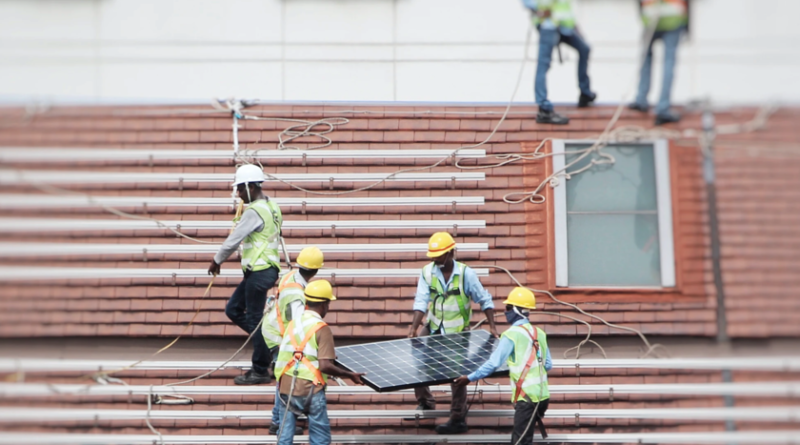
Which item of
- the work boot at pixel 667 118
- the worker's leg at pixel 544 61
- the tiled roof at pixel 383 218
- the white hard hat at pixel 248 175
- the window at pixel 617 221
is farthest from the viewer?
the worker's leg at pixel 544 61

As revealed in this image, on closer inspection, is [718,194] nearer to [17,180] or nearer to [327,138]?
[327,138]

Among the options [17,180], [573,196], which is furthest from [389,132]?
[17,180]

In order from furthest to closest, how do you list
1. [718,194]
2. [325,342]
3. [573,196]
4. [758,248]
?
1. [573,196]
2. [718,194]
3. [758,248]
4. [325,342]

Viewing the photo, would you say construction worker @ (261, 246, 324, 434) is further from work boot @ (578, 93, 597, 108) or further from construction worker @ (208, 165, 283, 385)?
work boot @ (578, 93, 597, 108)

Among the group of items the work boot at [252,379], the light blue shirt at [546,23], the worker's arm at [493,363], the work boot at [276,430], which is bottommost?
the work boot at [276,430]

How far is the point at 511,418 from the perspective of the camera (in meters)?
10.6

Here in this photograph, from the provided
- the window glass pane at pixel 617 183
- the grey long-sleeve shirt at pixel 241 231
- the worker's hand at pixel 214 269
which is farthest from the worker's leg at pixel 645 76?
the worker's hand at pixel 214 269

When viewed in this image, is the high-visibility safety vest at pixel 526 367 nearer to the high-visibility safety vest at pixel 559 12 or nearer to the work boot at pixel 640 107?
the work boot at pixel 640 107

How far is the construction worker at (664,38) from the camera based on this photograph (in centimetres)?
1075

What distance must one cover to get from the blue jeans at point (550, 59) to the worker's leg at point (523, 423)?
396 centimetres

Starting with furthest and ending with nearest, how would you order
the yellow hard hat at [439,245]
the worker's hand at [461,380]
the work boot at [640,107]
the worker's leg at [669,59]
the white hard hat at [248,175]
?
1. the work boot at [640,107]
2. the worker's leg at [669,59]
3. the white hard hat at [248,175]
4. the yellow hard hat at [439,245]
5. the worker's hand at [461,380]

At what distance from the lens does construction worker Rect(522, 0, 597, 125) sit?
38.6ft

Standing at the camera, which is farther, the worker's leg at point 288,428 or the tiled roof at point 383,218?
the tiled roof at point 383,218

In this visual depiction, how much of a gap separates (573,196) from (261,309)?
3789 millimetres
